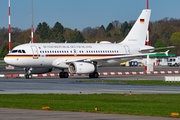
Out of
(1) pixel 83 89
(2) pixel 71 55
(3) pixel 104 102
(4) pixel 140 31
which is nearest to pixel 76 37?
(4) pixel 140 31

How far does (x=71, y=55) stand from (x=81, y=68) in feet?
9.24

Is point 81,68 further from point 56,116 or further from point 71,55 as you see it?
point 56,116

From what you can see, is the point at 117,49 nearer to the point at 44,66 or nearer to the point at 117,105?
the point at 44,66

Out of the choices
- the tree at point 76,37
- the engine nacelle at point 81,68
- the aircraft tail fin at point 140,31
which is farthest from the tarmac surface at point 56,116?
the tree at point 76,37

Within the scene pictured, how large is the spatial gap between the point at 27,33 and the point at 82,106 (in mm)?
142066

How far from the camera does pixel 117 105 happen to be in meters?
27.6

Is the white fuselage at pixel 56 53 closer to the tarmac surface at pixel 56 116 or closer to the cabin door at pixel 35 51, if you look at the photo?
the cabin door at pixel 35 51

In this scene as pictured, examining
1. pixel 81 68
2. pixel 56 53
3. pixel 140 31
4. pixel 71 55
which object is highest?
pixel 140 31

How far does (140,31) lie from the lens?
219ft

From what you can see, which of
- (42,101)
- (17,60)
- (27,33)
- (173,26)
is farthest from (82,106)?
(173,26)

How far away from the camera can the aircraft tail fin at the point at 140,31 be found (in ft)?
218

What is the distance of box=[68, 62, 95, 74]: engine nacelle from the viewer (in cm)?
5831

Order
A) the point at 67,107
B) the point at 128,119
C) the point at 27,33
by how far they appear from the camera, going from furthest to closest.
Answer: the point at 27,33, the point at 67,107, the point at 128,119

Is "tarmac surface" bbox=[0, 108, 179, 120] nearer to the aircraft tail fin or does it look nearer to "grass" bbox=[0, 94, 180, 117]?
"grass" bbox=[0, 94, 180, 117]
